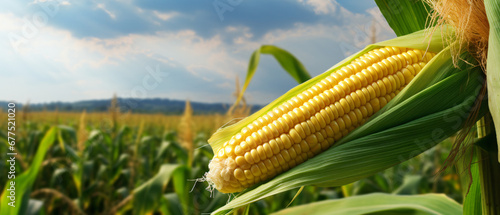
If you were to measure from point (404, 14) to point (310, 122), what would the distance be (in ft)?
2.10

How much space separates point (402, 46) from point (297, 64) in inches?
45.6

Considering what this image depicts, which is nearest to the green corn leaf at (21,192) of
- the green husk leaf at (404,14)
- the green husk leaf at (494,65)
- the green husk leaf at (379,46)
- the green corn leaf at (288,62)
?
the green corn leaf at (288,62)

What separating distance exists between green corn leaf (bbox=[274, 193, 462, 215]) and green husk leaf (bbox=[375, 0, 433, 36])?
0.83 metres

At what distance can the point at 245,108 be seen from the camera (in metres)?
3.70

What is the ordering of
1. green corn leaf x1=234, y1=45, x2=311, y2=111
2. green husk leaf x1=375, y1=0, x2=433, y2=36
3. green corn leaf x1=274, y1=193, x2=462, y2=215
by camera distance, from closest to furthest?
green husk leaf x1=375, y1=0, x2=433, y2=36 < green corn leaf x1=274, y1=193, x2=462, y2=215 < green corn leaf x1=234, y1=45, x2=311, y2=111

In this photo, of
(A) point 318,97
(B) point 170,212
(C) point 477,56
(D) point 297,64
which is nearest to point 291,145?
(A) point 318,97

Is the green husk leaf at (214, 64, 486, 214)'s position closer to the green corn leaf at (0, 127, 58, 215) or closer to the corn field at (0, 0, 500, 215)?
the corn field at (0, 0, 500, 215)

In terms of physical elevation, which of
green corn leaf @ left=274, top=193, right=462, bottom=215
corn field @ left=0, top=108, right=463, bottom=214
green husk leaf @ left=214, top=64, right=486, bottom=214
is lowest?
corn field @ left=0, top=108, right=463, bottom=214

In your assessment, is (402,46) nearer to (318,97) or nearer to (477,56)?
(477,56)

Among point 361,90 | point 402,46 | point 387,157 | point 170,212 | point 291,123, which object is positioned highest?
point 402,46

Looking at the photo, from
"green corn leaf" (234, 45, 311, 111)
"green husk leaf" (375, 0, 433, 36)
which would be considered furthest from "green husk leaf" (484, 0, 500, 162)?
"green corn leaf" (234, 45, 311, 111)

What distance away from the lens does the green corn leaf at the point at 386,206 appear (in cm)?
163

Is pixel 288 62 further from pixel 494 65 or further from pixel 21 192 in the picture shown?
pixel 21 192

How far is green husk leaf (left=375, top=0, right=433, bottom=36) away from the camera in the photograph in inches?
52.6
